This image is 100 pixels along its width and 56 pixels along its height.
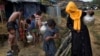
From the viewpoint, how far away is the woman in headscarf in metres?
6.43

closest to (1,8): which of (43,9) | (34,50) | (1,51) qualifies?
(43,9)

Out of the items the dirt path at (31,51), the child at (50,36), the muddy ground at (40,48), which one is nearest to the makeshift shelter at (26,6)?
the muddy ground at (40,48)

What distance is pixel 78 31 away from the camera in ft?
21.4

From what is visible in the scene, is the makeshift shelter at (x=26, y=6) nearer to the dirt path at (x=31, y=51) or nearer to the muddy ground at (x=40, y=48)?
the muddy ground at (x=40, y=48)

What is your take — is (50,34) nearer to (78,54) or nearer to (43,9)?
(78,54)

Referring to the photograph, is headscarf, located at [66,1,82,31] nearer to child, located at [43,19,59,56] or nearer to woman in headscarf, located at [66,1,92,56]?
woman in headscarf, located at [66,1,92,56]

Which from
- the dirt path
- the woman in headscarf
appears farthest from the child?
the dirt path

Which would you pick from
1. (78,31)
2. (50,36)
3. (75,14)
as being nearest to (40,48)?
(50,36)

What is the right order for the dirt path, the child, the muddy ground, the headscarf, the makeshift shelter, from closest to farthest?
the headscarf < the child < the muddy ground < the dirt path < the makeshift shelter

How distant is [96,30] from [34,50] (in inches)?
93.1

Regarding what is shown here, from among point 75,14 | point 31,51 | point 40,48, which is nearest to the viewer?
point 75,14

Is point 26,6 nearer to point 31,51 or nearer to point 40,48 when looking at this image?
point 40,48

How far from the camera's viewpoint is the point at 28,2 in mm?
17766

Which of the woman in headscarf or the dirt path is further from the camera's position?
the dirt path
